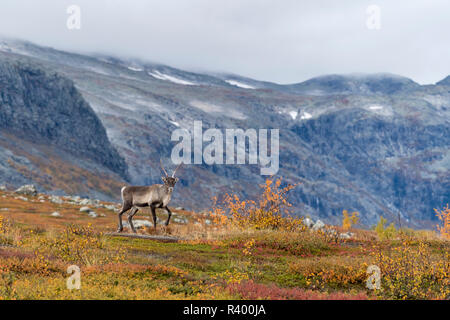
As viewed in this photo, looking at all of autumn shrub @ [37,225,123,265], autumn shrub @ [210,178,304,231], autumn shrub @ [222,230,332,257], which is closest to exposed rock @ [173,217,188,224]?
autumn shrub @ [210,178,304,231]

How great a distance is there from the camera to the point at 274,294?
1161 centimetres

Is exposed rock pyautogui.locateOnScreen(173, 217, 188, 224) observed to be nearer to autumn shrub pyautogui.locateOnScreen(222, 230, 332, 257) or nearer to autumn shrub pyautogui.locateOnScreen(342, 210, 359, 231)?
autumn shrub pyautogui.locateOnScreen(222, 230, 332, 257)

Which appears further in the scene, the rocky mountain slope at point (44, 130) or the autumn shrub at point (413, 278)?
the rocky mountain slope at point (44, 130)

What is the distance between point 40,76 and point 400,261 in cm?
13860

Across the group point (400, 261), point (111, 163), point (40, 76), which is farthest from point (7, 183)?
point (400, 261)

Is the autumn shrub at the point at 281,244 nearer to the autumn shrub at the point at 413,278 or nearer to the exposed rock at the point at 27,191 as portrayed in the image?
the autumn shrub at the point at 413,278

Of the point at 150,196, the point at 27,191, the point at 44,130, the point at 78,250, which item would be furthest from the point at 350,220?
the point at 44,130

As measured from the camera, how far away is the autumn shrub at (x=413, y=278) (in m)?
12.2

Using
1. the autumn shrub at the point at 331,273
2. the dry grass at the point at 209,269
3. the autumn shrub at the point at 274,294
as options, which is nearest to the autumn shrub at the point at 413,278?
the dry grass at the point at 209,269

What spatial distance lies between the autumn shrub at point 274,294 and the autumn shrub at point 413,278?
136cm
